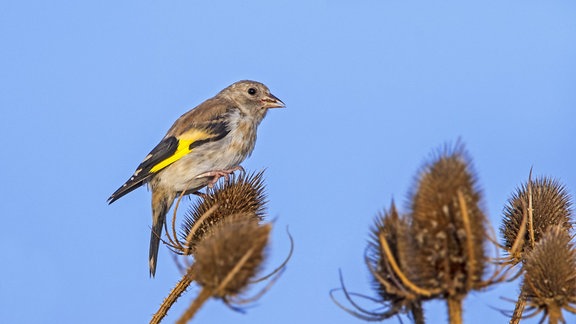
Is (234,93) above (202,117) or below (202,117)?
above

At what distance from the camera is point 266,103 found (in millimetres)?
13023

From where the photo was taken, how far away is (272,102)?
13.1 meters

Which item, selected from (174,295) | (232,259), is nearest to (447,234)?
(232,259)

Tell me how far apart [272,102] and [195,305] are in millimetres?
8529

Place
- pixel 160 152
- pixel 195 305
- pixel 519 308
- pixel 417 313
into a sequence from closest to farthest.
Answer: pixel 195 305 < pixel 417 313 < pixel 519 308 < pixel 160 152

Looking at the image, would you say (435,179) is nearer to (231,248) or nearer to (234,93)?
A: (231,248)

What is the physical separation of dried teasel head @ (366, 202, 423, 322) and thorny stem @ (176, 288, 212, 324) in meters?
0.90

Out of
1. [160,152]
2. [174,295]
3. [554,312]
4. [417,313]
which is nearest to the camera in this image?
[417,313]

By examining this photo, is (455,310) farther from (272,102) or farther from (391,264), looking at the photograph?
(272,102)

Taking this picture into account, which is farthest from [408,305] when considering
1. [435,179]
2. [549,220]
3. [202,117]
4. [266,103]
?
[266,103]

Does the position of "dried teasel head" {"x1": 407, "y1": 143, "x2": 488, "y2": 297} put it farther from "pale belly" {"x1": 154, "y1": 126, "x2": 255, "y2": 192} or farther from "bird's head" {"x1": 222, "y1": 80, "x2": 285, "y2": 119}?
"bird's head" {"x1": 222, "y1": 80, "x2": 285, "y2": 119}

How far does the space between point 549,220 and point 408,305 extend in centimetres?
308

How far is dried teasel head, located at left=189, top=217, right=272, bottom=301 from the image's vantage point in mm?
4719

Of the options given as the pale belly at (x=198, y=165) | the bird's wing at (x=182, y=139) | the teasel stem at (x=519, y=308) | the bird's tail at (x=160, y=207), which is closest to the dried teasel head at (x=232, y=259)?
the teasel stem at (x=519, y=308)
